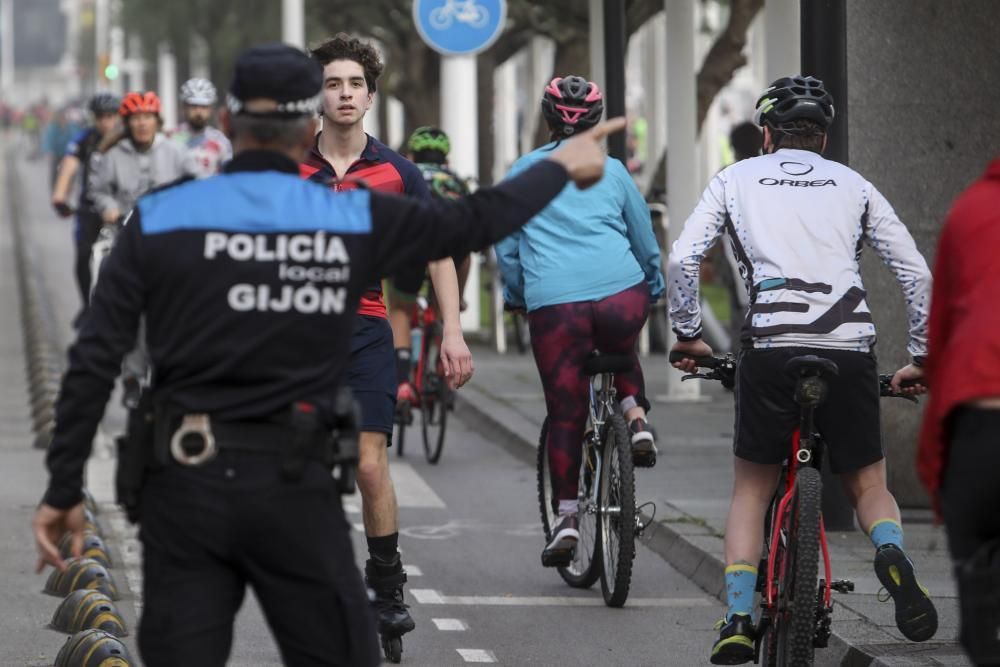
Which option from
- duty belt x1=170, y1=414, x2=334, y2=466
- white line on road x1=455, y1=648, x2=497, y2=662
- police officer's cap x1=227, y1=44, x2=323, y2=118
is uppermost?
police officer's cap x1=227, y1=44, x2=323, y2=118

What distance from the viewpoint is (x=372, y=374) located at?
695 cm

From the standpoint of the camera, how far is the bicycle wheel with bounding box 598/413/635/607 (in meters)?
8.05

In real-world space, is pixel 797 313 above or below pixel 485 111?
below

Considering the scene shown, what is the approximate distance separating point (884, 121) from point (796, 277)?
3592 mm

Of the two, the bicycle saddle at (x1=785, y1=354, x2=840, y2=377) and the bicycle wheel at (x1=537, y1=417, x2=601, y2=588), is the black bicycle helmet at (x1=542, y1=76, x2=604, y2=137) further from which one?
the bicycle saddle at (x1=785, y1=354, x2=840, y2=377)

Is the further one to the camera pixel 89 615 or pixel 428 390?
pixel 428 390

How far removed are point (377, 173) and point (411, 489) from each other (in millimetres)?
4689

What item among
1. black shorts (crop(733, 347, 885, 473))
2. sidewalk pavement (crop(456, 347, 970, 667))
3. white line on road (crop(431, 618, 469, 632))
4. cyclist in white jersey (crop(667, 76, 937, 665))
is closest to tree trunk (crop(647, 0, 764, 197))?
sidewalk pavement (crop(456, 347, 970, 667))

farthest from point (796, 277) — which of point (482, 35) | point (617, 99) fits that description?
point (482, 35)

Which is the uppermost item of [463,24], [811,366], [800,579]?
[463,24]

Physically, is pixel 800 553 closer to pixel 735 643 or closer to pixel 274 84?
pixel 735 643

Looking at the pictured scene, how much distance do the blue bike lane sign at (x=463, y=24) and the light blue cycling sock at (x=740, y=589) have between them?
33.3 ft

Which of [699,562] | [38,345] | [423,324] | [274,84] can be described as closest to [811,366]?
[274,84]

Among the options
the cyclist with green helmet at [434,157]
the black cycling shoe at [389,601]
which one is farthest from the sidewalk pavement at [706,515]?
the cyclist with green helmet at [434,157]
